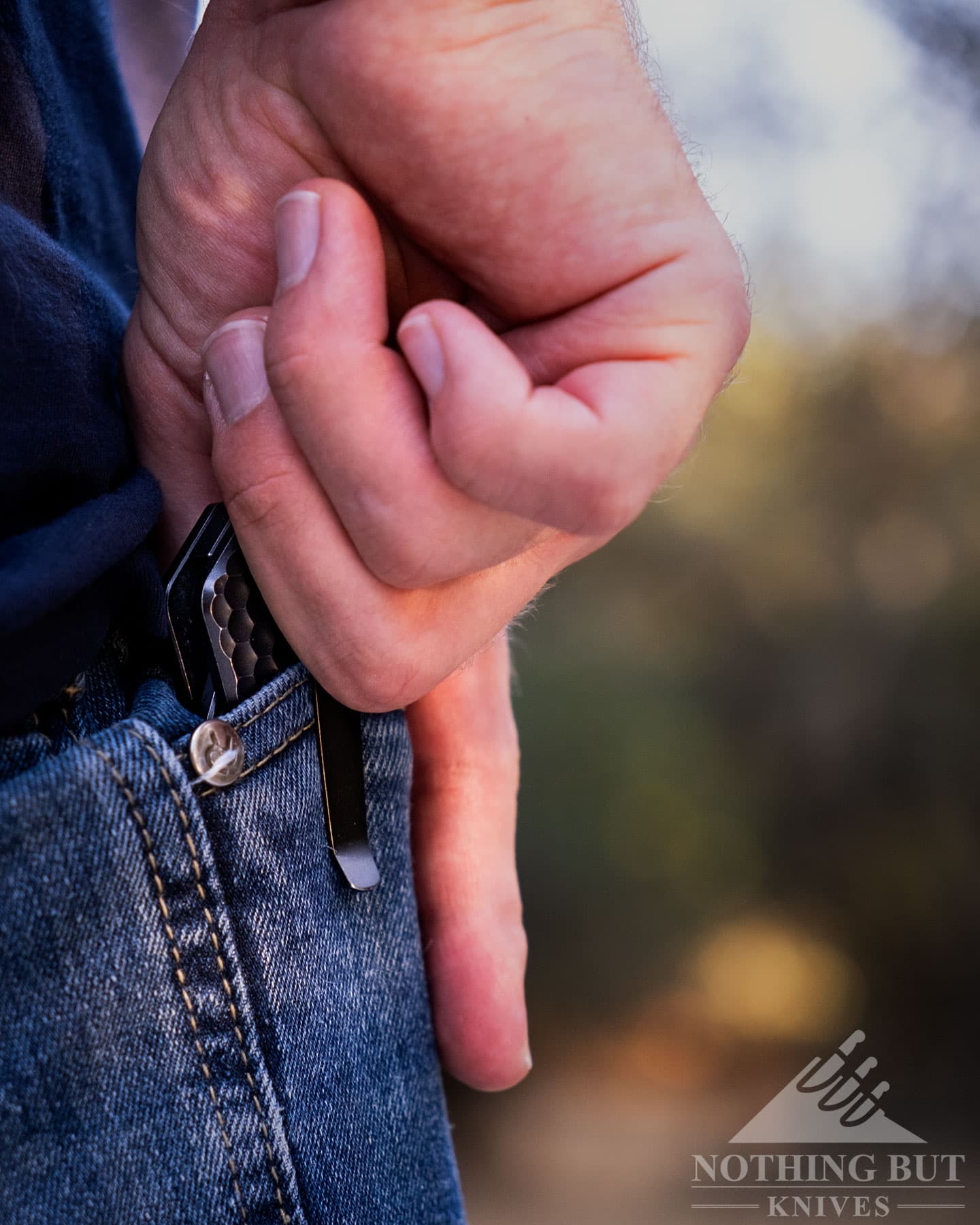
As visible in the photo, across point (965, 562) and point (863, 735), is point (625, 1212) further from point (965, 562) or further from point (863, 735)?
point (965, 562)

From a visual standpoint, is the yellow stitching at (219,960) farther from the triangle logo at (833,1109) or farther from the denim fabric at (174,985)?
the triangle logo at (833,1109)

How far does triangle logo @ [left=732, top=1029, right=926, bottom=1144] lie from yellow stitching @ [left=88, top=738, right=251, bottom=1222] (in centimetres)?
227

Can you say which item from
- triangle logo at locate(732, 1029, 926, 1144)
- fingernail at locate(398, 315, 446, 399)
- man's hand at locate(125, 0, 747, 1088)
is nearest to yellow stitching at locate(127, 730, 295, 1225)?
man's hand at locate(125, 0, 747, 1088)

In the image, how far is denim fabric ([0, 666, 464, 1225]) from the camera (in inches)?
17.4

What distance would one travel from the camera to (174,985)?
0.48 m

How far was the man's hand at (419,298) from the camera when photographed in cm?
43

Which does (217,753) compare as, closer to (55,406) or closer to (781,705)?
(55,406)

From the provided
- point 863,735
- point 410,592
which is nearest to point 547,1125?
point 863,735

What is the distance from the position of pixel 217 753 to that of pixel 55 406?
201 mm

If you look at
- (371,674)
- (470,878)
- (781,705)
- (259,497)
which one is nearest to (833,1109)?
(781,705)

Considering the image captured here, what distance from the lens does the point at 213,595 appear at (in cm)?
55

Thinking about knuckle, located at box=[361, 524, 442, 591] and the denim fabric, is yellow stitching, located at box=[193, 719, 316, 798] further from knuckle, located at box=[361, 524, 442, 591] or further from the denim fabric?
knuckle, located at box=[361, 524, 442, 591]

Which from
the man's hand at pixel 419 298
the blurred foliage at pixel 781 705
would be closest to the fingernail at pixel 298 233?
the man's hand at pixel 419 298

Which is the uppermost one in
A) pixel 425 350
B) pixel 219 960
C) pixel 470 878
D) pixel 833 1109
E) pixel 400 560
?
pixel 425 350
